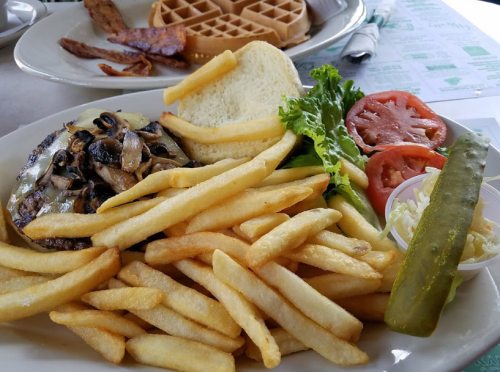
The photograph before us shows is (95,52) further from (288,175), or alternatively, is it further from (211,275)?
(211,275)

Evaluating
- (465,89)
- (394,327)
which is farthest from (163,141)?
(465,89)

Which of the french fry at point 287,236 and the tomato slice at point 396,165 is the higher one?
the french fry at point 287,236

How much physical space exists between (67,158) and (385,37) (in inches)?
120

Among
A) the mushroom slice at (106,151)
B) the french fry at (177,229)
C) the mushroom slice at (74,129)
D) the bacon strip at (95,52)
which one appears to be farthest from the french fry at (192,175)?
the bacon strip at (95,52)

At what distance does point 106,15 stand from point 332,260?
3.44 metres

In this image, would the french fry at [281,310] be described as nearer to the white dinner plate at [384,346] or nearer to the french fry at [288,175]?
the white dinner plate at [384,346]

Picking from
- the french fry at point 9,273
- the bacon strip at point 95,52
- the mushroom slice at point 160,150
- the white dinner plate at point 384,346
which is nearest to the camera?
the white dinner plate at point 384,346

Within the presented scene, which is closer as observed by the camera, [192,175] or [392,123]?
[192,175]

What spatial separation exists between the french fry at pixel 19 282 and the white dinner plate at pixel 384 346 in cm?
14

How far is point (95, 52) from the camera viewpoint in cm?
353

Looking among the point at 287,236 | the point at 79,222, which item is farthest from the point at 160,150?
the point at 287,236

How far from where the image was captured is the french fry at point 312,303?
1.38 metres

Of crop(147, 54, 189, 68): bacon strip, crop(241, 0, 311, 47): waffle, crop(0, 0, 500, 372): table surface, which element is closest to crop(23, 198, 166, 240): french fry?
crop(0, 0, 500, 372): table surface

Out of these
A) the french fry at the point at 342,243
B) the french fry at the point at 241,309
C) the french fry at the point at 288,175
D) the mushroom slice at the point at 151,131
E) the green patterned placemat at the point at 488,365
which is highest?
the mushroom slice at the point at 151,131
